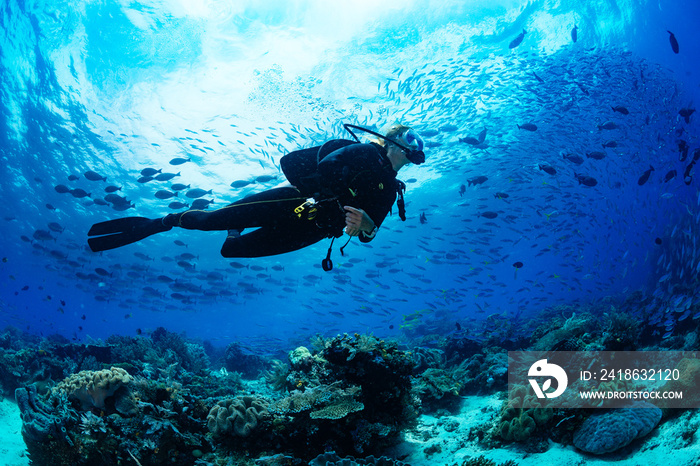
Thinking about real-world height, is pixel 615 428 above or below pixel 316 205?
below

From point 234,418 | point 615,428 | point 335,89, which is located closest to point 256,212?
point 234,418

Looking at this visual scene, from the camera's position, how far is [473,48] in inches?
590

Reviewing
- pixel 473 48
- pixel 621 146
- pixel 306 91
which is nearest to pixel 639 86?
pixel 621 146

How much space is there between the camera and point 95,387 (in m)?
4.16

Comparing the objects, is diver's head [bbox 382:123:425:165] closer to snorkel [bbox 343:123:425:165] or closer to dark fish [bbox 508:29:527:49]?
snorkel [bbox 343:123:425:165]

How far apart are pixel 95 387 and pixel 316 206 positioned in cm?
403

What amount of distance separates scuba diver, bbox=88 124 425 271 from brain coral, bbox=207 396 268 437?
203cm

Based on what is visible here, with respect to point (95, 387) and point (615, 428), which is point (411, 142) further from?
point (95, 387)

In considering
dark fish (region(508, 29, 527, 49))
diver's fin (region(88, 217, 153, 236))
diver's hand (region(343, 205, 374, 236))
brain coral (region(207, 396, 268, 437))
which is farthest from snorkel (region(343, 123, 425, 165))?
dark fish (region(508, 29, 527, 49))

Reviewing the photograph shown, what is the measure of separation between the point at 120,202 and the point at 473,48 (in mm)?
17708

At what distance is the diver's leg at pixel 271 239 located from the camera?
416 cm

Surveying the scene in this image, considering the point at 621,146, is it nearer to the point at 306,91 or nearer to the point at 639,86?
the point at 639,86

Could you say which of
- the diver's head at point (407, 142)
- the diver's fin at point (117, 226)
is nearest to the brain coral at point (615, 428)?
the diver's head at point (407, 142)

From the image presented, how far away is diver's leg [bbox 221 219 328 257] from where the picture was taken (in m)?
4.16
